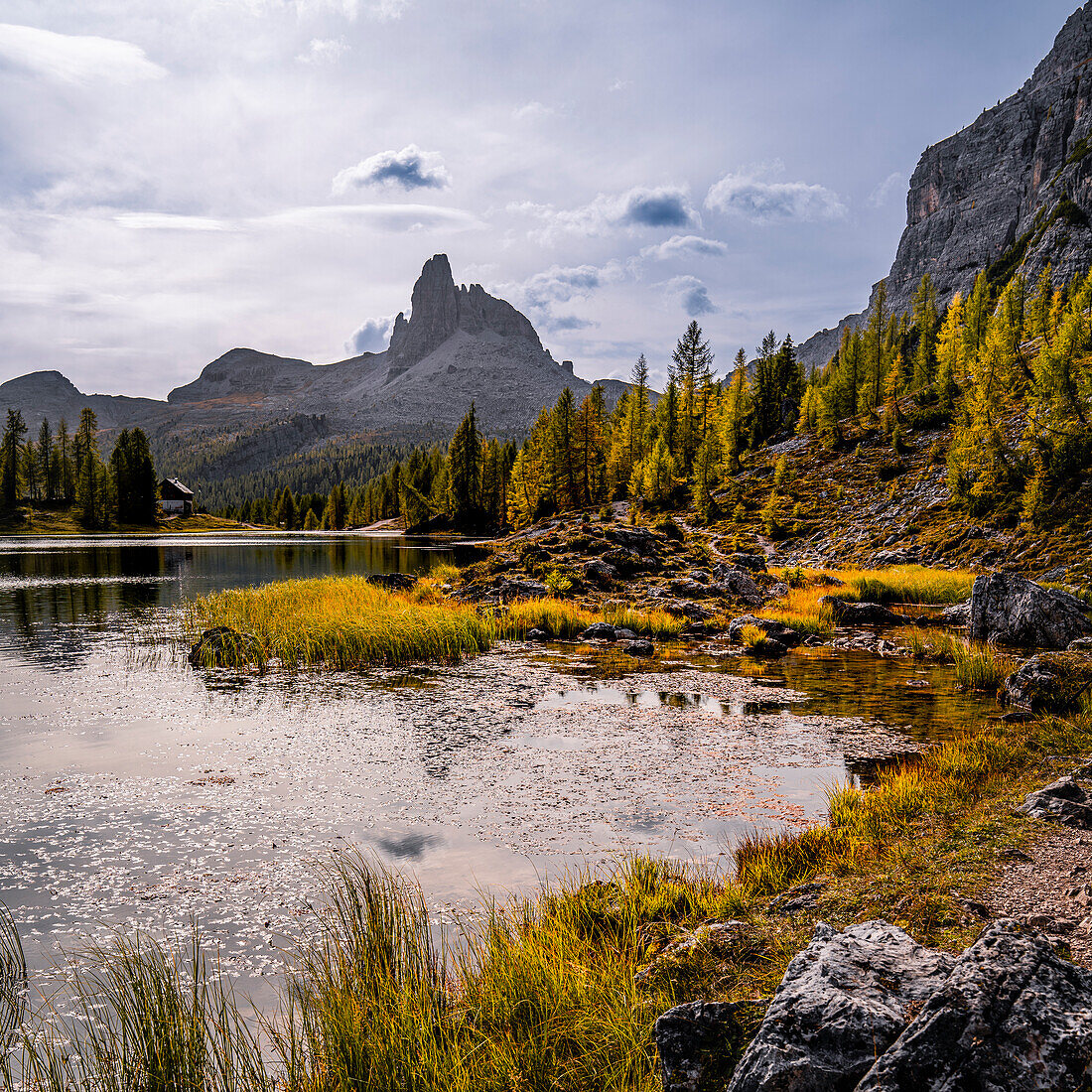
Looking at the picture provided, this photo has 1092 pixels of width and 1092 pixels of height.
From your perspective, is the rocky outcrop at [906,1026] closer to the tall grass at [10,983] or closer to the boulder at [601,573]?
the tall grass at [10,983]

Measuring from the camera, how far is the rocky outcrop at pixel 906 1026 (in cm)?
332

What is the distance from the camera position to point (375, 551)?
261 ft

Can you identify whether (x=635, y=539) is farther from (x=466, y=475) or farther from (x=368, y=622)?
(x=466, y=475)

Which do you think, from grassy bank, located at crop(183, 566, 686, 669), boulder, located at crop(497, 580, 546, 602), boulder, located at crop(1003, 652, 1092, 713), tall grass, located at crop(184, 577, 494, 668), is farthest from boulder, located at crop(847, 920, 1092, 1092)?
boulder, located at crop(497, 580, 546, 602)

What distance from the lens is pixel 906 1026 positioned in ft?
12.2

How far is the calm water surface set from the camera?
8.57m

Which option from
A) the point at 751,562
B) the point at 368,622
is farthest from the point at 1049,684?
the point at 751,562


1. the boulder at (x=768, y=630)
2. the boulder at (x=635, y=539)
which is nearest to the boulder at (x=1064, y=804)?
the boulder at (x=768, y=630)

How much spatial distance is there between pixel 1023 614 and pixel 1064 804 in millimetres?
20088

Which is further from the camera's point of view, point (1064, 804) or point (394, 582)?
point (394, 582)

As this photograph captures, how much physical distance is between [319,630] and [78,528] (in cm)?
12319

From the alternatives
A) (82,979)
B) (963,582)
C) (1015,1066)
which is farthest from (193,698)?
(963,582)

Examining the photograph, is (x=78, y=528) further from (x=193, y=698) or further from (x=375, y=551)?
(x=193, y=698)

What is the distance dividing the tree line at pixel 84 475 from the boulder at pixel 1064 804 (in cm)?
14370
